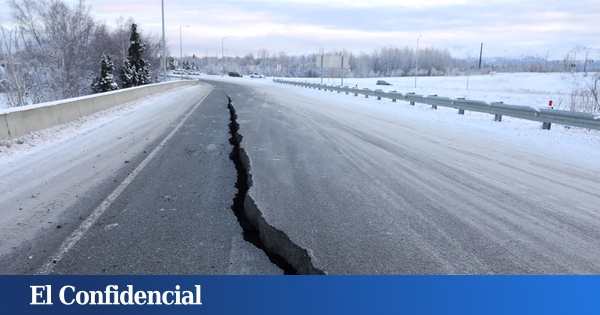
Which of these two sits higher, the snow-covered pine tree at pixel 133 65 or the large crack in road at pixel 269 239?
the snow-covered pine tree at pixel 133 65

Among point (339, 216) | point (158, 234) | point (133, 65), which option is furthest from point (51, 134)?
point (133, 65)

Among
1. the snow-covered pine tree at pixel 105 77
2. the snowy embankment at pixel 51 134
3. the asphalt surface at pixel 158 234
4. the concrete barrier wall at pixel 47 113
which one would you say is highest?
the snow-covered pine tree at pixel 105 77

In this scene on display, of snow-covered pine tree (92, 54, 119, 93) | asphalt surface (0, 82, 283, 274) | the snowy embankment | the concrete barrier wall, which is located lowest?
asphalt surface (0, 82, 283, 274)

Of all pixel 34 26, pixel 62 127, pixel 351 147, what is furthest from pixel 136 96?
pixel 34 26

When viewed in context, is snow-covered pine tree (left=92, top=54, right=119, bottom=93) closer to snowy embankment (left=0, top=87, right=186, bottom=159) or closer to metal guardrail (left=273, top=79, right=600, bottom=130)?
snowy embankment (left=0, top=87, right=186, bottom=159)

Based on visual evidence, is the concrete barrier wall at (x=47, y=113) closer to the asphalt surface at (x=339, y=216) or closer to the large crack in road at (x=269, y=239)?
the asphalt surface at (x=339, y=216)

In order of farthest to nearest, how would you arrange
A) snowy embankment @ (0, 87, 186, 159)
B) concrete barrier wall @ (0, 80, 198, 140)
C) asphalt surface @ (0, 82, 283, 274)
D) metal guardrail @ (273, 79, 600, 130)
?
metal guardrail @ (273, 79, 600, 130)
concrete barrier wall @ (0, 80, 198, 140)
snowy embankment @ (0, 87, 186, 159)
asphalt surface @ (0, 82, 283, 274)

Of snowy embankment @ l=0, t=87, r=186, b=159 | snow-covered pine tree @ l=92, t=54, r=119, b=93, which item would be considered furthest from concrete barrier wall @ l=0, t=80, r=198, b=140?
snow-covered pine tree @ l=92, t=54, r=119, b=93

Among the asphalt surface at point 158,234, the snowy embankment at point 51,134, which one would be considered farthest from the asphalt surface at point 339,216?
the snowy embankment at point 51,134

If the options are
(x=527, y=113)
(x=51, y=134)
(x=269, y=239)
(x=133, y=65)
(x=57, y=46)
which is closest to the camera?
(x=269, y=239)

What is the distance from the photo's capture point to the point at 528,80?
83.6m

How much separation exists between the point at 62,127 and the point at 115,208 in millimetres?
7993

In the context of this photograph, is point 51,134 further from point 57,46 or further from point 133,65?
point 133,65

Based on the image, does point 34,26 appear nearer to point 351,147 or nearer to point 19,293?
point 351,147
